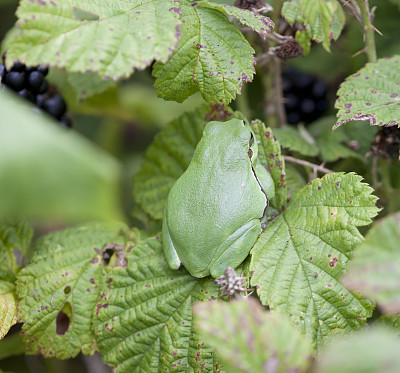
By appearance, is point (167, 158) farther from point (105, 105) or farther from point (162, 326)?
point (105, 105)

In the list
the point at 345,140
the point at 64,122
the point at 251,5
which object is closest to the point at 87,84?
the point at 64,122

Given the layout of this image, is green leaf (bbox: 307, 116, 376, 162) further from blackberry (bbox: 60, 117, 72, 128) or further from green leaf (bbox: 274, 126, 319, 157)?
blackberry (bbox: 60, 117, 72, 128)

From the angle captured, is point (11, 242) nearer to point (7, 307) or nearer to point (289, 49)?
point (7, 307)

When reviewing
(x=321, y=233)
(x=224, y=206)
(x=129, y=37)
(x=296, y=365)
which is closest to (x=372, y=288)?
(x=296, y=365)

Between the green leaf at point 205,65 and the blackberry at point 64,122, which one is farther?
the blackberry at point 64,122

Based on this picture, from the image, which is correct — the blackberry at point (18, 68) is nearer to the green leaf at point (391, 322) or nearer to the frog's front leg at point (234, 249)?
the frog's front leg at point (234, 249)

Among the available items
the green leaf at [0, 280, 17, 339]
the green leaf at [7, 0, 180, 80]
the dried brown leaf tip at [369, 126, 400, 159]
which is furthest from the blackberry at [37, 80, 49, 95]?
the dried brown leaf tip at [369, 126, 400, 159]

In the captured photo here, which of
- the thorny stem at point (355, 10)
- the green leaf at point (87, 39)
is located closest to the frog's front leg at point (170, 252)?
the green leaf at point (87, 39)
